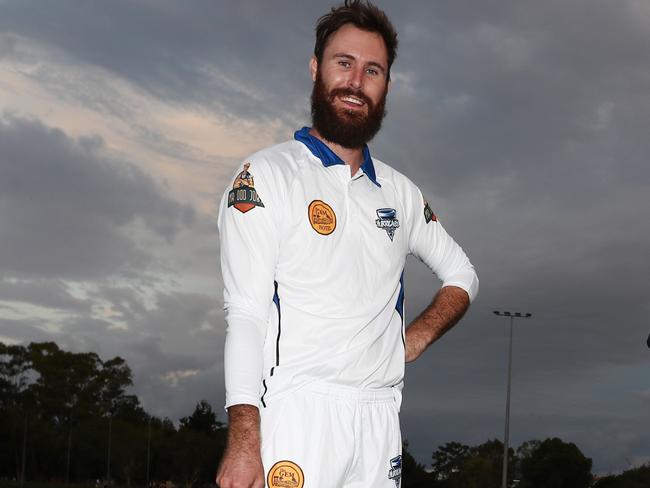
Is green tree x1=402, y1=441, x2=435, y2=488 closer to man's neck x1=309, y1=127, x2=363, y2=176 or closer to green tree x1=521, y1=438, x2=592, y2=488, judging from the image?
green tree x1=521, y1=438, x2=592, y2=488

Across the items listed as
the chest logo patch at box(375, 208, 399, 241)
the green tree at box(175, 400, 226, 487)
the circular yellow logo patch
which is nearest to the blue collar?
the chest logo patch at box(375, 208, 399, 241)

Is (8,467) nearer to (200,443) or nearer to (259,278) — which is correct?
(200,443)

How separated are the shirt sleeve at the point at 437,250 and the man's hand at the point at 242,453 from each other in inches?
52.8

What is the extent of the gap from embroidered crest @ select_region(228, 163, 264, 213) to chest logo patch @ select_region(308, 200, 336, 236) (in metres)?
0.22

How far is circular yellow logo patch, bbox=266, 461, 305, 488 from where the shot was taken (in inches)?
125

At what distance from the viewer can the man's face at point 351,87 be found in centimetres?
372

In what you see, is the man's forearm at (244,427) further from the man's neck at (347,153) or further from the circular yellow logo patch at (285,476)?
the man's neck at (347,153)

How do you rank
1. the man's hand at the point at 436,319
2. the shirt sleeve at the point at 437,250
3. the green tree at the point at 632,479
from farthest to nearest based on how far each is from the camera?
the green tree at the point at 632,479
the shirt sleeve at the point at 437,250
the man's hand at the point at 436,319

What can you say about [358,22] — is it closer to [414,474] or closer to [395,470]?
[395,470]

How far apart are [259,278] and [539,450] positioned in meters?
48.2

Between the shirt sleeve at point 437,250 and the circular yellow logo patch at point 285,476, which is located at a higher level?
the shirt sleeve at point 437,250

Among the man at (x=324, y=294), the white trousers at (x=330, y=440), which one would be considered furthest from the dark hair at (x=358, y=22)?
the white trousers at (x=330, y=440)

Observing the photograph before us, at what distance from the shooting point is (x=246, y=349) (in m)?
3.14

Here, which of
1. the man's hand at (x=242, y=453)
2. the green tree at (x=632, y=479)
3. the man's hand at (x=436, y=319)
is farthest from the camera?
the green tree at (x=632, y=479)
